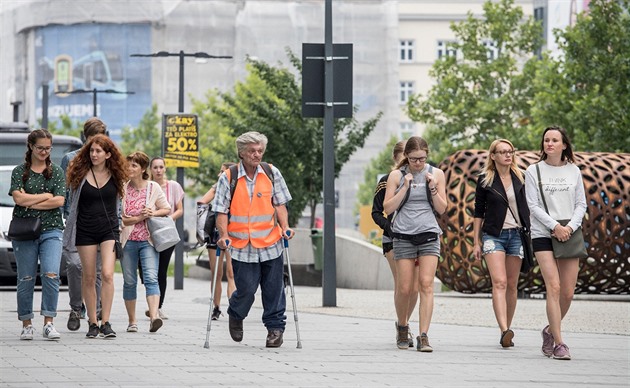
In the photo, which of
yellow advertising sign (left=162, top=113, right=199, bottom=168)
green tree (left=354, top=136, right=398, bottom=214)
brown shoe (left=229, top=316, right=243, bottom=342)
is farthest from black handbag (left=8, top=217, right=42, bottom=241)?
green tree (left=354, top=136, right=398, bottom=214)

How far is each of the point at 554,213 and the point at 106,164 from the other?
12.8 ft

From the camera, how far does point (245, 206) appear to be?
12.2 m

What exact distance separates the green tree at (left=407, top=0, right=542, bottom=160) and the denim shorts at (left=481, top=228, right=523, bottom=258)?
41.9 metres

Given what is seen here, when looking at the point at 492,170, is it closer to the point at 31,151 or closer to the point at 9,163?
the point at 31,151

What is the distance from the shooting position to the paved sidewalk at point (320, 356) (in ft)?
31.6

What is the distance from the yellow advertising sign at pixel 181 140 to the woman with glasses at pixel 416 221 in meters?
14.6

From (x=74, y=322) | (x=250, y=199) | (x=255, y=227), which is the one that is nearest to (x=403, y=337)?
(x=255, y=227)

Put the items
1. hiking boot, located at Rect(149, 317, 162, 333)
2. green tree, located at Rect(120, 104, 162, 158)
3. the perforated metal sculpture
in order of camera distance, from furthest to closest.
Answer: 1. green tree, located at Rect(120, 104, 162, 158)
2. the perforated metal sculpture
3. hiking boot, located at Rect(149, 317, 162, 333)

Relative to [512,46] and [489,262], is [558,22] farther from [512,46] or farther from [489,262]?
[489,262]

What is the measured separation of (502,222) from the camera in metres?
12.7

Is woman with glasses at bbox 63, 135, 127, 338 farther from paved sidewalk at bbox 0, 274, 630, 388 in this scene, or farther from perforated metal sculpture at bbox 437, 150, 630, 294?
perforated metal sculpture at bbox 437, 150, 630, 294

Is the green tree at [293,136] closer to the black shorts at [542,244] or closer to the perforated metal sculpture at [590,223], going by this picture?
the perforated metal sculpture at [590,223]

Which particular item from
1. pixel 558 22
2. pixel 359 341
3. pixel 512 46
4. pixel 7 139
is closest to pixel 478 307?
pixel 359 341

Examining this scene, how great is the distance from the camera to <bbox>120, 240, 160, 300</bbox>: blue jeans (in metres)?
14.1
